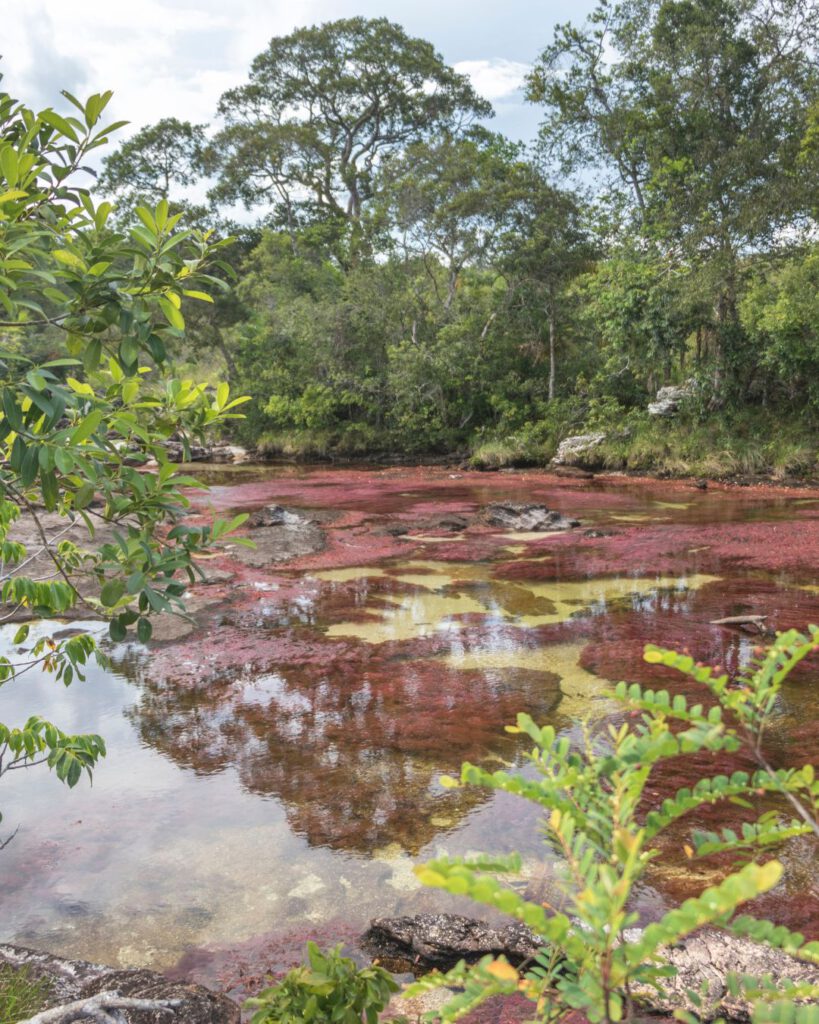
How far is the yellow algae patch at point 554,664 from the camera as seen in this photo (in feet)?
18.0

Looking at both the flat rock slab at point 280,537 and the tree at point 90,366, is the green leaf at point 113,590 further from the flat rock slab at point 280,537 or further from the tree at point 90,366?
the flat rock slab at point 280,537

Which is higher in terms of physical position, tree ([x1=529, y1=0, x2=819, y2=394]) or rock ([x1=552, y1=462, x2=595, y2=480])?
tree ([x1=529, y1=0, x2=819, y2=394])

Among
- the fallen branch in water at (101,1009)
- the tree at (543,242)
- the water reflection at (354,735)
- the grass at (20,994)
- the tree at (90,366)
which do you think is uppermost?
the tree at (543,242)

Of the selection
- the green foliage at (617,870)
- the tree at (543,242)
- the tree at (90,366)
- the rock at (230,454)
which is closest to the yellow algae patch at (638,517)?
the tree at (543,242)

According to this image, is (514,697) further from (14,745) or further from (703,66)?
(703,66)

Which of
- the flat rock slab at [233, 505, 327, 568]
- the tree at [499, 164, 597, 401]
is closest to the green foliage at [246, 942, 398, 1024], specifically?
the flat rock slab at [233, 505, 327, 568]

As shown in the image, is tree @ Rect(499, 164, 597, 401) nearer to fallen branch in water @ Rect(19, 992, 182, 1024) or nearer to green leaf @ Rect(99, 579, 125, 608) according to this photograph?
green leaf @ Rect(99, 579, 125, 608)

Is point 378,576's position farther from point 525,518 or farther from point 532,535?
point 525,518

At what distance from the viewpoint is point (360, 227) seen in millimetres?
28062

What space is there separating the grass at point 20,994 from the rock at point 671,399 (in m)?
19.6

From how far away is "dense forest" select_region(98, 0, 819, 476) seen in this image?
17672 millimetres

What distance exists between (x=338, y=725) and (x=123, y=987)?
2.75 meters

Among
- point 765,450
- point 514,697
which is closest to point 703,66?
point 765,450

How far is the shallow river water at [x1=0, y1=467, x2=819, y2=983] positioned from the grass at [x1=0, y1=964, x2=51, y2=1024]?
1.71ft
